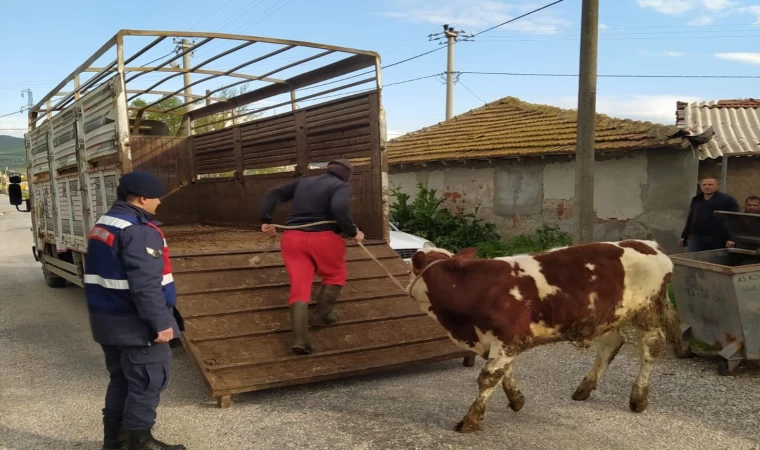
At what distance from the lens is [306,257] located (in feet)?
16.2

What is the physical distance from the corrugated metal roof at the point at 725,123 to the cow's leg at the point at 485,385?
8215mm

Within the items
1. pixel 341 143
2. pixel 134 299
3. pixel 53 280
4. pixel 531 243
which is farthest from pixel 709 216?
pixel 53 280

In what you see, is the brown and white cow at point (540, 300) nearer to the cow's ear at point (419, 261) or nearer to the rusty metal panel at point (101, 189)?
the cow's ear at point (419, 261)

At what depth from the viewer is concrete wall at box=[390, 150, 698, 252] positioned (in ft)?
33.5

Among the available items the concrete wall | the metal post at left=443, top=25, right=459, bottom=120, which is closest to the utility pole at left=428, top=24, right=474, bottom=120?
the metal post at left=443, top=25, right=459, bottom=120

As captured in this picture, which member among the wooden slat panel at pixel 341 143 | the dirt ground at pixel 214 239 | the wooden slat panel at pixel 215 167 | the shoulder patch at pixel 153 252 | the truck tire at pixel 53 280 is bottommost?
the truck tire at pixel 53 280

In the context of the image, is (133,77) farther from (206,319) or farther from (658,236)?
(658,236)

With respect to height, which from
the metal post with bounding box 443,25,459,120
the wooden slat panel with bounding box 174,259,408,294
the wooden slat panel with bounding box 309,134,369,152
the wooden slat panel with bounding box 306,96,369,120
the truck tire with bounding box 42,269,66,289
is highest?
the metal post with bounding box 443,25,459,120

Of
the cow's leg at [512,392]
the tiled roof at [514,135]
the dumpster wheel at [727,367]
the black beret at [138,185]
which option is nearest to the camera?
the black beret at [138,185]

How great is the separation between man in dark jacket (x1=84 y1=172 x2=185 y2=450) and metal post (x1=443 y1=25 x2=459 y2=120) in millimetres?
21291

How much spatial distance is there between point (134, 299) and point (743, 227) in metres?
5.56

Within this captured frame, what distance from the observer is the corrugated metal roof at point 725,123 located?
1077cm

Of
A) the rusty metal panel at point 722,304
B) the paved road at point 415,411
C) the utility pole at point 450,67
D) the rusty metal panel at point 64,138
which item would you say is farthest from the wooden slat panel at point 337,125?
the utility pole at point 450,67

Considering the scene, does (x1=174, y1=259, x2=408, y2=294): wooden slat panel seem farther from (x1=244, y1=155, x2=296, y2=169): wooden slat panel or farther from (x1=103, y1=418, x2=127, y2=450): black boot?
(x1=244, y1=155, x2=296, y2=169): wooden slat panel
